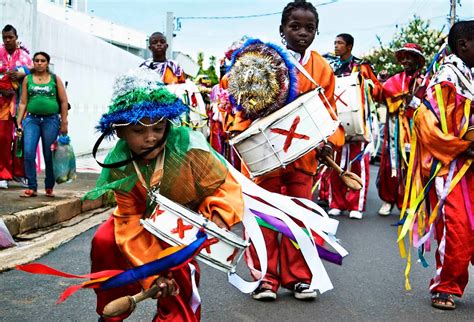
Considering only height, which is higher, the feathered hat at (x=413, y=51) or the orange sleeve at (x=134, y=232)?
the feathered hat at (x=413, y=51)

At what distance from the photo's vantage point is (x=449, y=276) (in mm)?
5445

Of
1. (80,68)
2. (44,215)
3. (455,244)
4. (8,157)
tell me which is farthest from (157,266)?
(80,68)

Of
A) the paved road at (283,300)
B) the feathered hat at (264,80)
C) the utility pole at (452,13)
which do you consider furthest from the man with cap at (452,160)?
the utility pole at (452,13)

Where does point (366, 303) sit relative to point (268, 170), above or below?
below

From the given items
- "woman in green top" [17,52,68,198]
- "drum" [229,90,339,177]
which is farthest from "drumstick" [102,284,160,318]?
"woman in green top" [17,52,68,198]

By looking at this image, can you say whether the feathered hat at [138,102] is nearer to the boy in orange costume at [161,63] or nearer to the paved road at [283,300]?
the paved road at [283,300]

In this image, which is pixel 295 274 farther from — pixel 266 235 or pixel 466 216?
pixel 466 216

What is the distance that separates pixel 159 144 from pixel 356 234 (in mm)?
5170

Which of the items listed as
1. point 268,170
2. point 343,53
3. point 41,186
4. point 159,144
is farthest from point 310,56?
point 41,186

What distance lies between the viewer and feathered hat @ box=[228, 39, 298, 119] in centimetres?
537

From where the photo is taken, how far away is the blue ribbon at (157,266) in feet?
11.7

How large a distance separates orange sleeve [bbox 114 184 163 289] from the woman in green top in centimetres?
579

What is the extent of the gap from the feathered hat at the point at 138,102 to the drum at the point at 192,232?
1.29 feet

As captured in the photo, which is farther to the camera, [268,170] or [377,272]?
[377,272]
